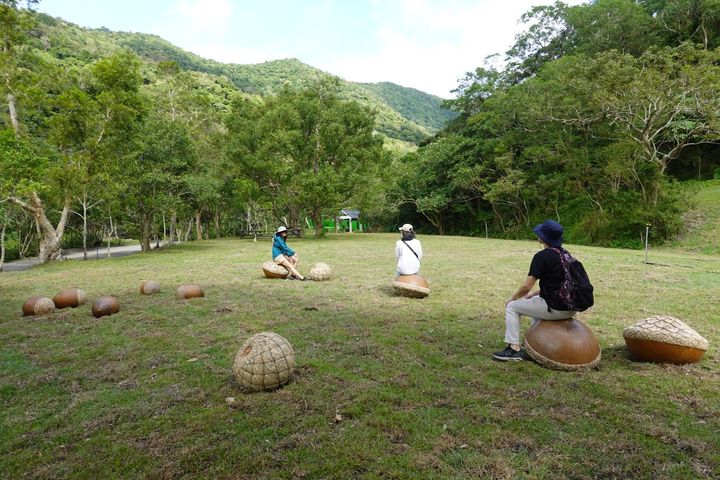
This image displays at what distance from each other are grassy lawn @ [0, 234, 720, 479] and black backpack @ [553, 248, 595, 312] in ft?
2.85

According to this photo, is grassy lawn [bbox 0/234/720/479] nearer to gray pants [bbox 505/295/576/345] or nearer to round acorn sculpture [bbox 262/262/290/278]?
gray pants [bbox 505/295/576/345]

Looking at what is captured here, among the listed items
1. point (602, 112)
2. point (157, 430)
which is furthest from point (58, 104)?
point (602, 112)

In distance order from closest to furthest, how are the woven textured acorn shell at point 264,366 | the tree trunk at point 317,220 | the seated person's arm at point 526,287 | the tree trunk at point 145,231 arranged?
the woven textured acorn shell at point 264,366 → the seated person's arm at point 526,287 → the tree trunk at point 145,231 → the tree trunk at point 317,220

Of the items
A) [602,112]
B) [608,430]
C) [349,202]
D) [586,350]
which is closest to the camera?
[608,430]

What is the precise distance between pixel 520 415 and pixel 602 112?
77.4ft

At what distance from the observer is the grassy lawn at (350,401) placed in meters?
3.18

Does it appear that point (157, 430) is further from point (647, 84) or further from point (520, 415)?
point (647, 84)

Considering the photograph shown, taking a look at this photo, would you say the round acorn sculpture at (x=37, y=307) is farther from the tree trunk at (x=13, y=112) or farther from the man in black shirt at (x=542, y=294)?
the tree trunk at (x=13, y=112)

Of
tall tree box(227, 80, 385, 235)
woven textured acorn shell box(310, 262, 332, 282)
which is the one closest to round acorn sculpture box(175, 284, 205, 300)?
woven textured acorn shell box(310, 262, 332, 282)

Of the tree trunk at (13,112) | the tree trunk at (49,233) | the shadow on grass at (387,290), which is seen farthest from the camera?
the tree trunk at (49,233)

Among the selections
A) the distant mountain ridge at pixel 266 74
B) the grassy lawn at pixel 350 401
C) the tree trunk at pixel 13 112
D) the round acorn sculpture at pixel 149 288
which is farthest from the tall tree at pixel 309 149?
the distant mountain ridge at pixel 266 74

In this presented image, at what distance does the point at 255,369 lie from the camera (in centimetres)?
439

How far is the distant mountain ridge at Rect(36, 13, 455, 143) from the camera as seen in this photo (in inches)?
3666

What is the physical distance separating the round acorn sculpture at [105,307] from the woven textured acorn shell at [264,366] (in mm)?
5198
